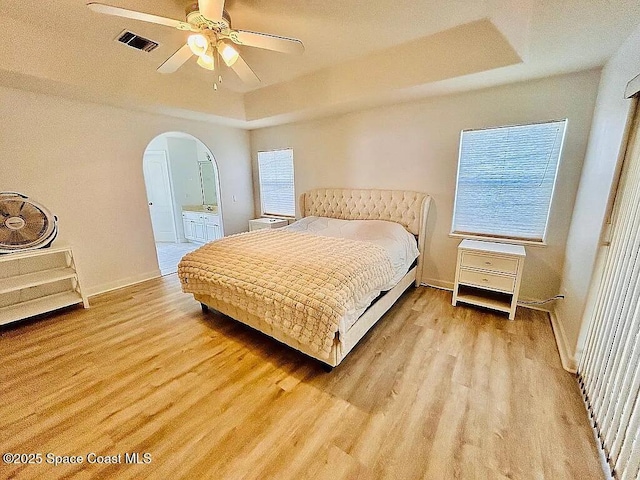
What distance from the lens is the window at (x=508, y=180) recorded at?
107 inches

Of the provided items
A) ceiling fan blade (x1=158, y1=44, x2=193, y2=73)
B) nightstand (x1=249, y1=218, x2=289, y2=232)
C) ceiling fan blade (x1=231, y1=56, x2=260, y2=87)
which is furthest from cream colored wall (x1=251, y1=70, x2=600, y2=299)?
ceiling fan blade (x1=158, y1=44, x2=193, y2=73)

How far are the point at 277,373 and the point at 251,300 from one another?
0.60 meters

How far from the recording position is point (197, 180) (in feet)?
21.2

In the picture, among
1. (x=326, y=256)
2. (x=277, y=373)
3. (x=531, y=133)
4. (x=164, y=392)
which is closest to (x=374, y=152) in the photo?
(x=531, y=133)

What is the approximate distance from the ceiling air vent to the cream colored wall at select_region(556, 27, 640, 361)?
13.0 feet

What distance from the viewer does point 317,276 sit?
2.00m

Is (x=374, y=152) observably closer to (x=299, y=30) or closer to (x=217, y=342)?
(x=299, y=30)

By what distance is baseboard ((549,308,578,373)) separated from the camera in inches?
78.1

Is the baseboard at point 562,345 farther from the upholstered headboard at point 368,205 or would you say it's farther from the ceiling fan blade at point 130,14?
the ceiling fan blade at point 130,14

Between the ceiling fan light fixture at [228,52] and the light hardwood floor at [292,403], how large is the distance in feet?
7.97

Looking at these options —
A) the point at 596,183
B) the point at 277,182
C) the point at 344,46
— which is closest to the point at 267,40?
the point at 344,46

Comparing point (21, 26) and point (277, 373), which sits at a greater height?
point (21, 26)

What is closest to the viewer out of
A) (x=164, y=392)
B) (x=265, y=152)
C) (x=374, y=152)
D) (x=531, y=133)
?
(x=164, y=392)

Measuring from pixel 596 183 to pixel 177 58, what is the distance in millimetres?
3548
